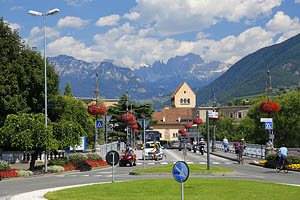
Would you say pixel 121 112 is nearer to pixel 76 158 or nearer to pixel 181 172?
pixel 76 158

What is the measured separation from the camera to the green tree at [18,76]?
125 ft

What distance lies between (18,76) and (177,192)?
93.8ft

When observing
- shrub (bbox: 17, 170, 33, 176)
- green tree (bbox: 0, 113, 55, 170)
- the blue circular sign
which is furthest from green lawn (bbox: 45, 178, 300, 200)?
green tree (bbox: 0, 113, 55, 170)

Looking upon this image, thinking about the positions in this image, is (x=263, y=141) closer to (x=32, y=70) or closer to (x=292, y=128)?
(x=292, y=128)

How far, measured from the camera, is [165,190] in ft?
50.4

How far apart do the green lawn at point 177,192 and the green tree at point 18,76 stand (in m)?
23.7

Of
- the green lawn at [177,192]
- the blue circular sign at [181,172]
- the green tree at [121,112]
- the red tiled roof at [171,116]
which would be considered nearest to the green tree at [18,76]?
the green lawn at [177,192]

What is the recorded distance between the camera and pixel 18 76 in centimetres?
3978

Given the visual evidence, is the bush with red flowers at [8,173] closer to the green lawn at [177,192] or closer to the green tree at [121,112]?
the green lawn at [177,192]

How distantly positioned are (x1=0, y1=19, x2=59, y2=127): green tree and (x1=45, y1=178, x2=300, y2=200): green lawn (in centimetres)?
2368

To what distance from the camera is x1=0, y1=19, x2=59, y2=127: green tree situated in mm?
38188

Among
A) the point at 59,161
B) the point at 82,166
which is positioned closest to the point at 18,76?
the point at 59,161

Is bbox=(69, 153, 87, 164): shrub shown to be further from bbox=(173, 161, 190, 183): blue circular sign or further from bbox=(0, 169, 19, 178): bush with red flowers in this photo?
bbox=(173, 161, 190, 183): blue circular sign

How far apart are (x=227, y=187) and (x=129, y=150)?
19.0 meters
